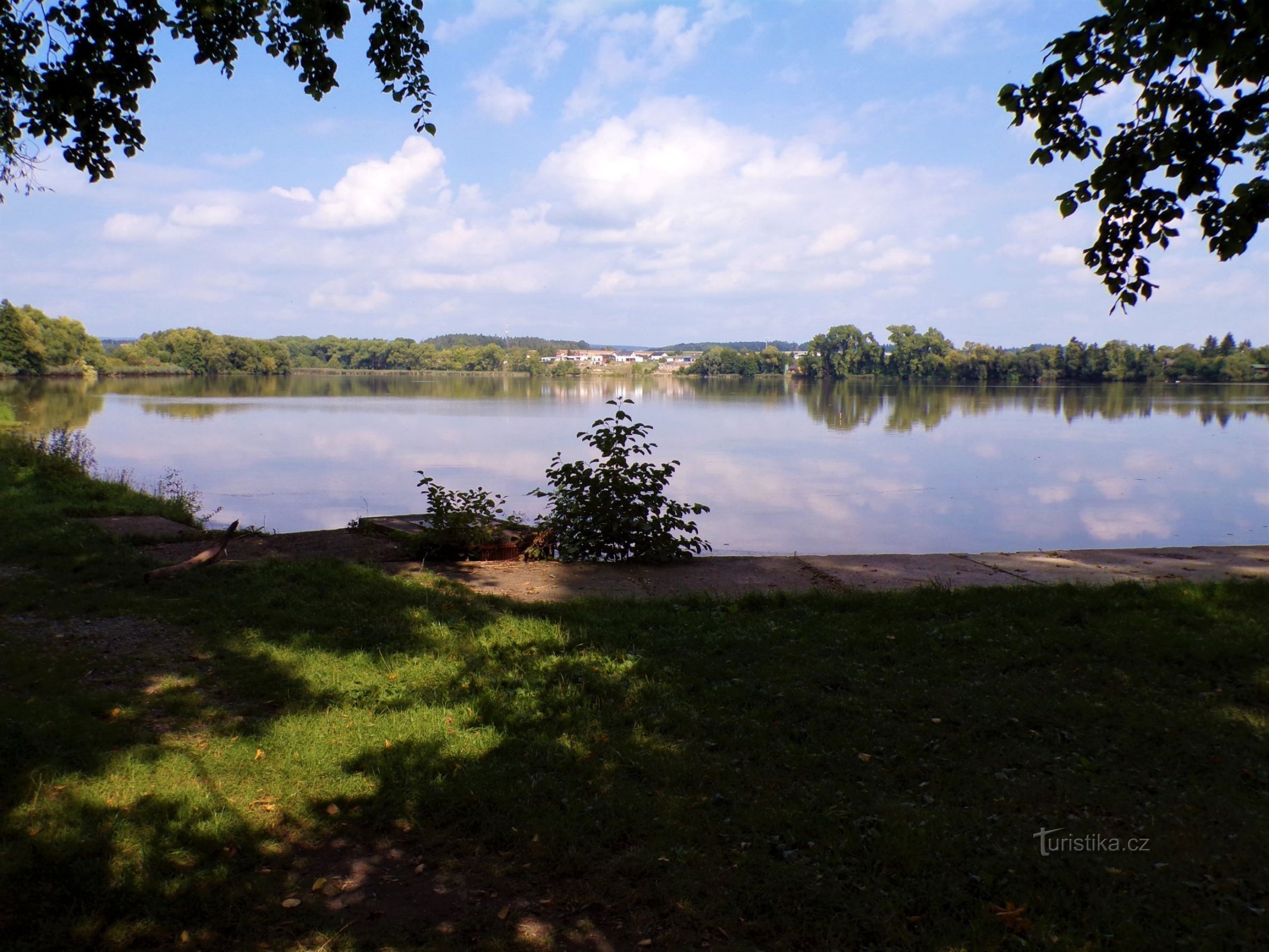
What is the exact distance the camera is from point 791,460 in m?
24.1

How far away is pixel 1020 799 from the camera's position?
3.44m

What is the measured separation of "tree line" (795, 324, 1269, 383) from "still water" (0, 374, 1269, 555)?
129ft

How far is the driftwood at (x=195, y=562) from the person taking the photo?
21.3ft

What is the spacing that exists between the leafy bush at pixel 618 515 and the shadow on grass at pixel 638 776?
254 cm

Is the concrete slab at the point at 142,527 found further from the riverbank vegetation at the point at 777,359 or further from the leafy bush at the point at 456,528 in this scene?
the riverbank vegetation at the point at 777,359

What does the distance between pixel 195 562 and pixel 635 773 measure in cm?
481

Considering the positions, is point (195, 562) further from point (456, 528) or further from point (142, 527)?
point (142, 527)

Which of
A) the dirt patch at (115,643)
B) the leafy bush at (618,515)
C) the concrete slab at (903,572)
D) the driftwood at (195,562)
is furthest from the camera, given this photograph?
the leafy bush at (618,515)

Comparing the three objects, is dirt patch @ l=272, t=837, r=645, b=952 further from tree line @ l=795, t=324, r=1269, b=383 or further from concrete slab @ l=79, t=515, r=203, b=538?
tree line @ l=795, t=324, r=1269, b=383

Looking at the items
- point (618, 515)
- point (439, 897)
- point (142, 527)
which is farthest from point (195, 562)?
point (439, 897)

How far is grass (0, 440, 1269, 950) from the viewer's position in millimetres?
2795

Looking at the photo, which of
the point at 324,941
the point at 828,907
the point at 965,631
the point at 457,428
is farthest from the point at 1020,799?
the point at 457,428

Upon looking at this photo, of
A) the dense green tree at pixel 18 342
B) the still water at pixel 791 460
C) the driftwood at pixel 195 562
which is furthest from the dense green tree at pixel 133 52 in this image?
the dense green tree at pixel 18 342

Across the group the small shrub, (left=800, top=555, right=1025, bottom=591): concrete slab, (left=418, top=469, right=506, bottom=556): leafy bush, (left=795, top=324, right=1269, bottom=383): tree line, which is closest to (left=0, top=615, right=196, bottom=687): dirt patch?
(left=418, top=469, right=506, bottom=556): leafy bush
